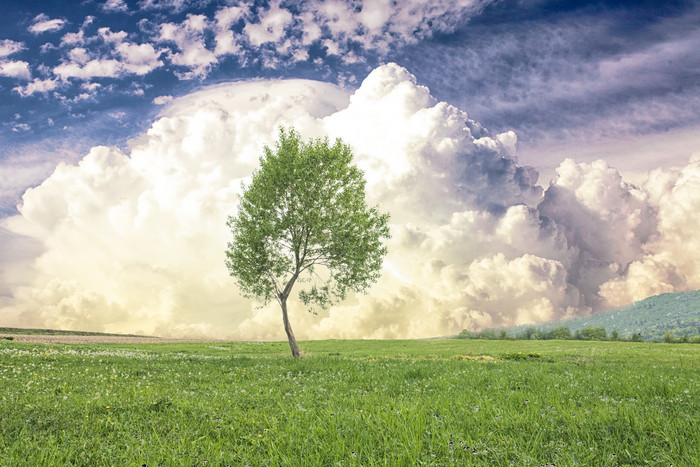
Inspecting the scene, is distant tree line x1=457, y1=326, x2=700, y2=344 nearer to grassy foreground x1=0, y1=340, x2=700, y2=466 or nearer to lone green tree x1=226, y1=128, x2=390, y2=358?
lone green tree x1=226, y1=128, x2=390, y2=358

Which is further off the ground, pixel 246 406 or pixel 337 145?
pixel 337 145

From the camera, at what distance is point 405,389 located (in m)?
10.5

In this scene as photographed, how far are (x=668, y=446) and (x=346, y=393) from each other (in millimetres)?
6364

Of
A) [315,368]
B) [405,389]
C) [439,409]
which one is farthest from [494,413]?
[315,368]

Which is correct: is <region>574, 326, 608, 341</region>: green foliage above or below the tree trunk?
below

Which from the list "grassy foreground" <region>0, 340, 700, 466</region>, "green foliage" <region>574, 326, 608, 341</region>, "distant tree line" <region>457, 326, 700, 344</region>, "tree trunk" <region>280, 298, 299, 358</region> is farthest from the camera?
"green foliage" <region>574, 326, 608, 341</region>

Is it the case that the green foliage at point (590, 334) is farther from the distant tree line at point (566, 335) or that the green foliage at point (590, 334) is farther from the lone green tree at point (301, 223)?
the lone green tree at point (301, 223)

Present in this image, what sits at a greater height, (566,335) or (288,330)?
(288,330)

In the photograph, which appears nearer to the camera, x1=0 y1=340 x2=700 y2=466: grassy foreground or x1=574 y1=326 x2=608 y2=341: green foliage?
x1=0 y1=340 x2=700 y2=466: grassy foreground

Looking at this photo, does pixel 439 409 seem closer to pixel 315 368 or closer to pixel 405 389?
pixel 405 389

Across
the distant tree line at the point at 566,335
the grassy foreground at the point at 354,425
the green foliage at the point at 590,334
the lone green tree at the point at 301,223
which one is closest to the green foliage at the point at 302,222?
the lone green tree at the point at 301,223

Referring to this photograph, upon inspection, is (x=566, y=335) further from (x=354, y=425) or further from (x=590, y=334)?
(x=354, y=425)

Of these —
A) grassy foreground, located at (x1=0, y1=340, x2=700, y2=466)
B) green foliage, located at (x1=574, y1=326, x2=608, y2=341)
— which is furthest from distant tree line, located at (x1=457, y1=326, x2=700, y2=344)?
grassy foreground, located at (x1=0, y1=340, x2=700, y2=466)

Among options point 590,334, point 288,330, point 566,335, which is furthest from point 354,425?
point 566,335
